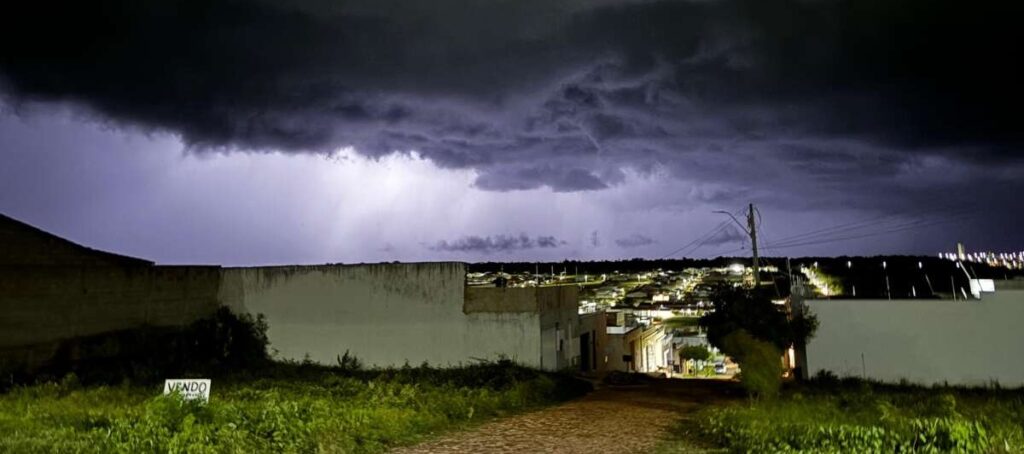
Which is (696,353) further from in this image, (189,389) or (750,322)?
(189,389)

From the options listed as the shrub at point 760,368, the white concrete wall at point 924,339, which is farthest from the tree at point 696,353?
the shrub at point 760,368

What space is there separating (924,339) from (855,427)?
12677 millimetres

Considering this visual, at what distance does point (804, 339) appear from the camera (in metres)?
20.2

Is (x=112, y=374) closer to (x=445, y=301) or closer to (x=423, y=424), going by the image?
(x=445, y=301)

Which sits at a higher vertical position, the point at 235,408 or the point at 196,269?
the point at 196,269

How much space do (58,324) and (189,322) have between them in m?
4.58

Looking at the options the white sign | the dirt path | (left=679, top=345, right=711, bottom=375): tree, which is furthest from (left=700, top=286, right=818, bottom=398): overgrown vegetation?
(left=679, top=345, right=711, bottom=375): tree

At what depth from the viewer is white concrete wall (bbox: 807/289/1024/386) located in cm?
1858

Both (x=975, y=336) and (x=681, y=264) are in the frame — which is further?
(x=681, y=264)

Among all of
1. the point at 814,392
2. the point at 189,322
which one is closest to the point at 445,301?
the point at 189,322

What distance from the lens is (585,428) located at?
38.9 ft

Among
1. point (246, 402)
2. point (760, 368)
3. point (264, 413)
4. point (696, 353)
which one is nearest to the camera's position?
point (264, 413)

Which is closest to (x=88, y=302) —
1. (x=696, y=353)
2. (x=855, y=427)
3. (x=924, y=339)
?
(x=855, y=427)

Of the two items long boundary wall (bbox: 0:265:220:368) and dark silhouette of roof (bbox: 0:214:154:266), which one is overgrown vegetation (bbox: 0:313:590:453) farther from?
dark silhouette of roof (bbox: 0:214:154:266)
